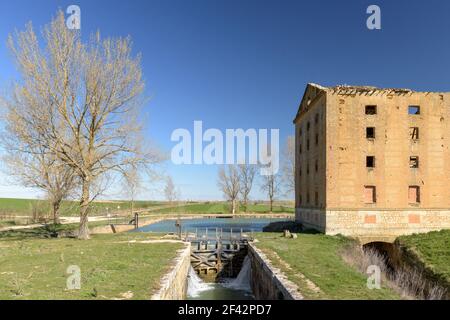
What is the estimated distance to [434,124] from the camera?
29141 millimetres

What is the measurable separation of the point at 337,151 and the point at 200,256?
45.8 ft

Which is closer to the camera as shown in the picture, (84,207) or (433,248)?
(433,248)

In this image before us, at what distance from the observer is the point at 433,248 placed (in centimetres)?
2314

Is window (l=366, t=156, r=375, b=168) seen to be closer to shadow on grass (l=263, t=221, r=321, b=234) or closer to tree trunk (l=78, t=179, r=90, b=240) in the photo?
shadow on grass (l=263, t=221, r=321, b=234)

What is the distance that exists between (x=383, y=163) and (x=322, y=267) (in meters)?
15.0

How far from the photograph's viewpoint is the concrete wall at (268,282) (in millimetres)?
13055

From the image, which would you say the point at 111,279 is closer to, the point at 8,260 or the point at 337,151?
the point at 8,260

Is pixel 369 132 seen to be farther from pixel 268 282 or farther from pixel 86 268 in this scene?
pixel 86 268

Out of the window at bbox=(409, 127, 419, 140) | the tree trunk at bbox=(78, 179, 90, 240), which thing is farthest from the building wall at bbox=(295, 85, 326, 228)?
the tree trunk at bbox=(78, 179, 90, 240)

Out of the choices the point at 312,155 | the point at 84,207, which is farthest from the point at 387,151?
the point at 84,207

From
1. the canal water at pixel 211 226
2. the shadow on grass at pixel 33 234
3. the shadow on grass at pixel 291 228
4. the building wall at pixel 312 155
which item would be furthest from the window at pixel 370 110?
the shadow on grass at pixel 33 234
